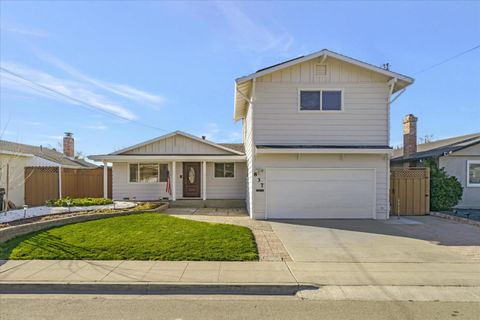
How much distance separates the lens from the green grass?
22.2 ft

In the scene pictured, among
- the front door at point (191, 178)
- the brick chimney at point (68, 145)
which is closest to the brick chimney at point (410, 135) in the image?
the front door at point (191, 178)

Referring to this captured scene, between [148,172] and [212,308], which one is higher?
[148,172]

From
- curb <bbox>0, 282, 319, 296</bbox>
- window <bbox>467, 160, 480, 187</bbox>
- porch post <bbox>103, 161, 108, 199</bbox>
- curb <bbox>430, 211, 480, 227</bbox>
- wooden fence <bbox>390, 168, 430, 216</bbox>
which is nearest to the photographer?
curb <bbox>0, 282, 319, 296</bbox>

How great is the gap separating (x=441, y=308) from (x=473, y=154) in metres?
14.5

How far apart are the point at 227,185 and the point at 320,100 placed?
6.87 meters

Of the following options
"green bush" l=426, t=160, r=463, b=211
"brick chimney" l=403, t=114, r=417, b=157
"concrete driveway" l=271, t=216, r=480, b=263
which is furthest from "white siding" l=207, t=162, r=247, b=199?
"brick chimney" l=403, t=114, r=417, b=157

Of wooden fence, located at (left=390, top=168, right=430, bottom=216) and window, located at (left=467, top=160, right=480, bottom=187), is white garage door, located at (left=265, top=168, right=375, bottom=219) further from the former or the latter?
window, located at (left=467, top=160, right=480, bottom=187)

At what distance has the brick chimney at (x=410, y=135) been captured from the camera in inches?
755

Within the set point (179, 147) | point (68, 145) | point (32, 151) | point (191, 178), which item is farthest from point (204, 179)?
point (68, 145)

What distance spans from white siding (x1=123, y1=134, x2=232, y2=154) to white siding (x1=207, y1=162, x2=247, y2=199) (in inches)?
38.2

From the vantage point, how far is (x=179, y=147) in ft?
55.3

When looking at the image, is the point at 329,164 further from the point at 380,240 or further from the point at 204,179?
the point at 204,179

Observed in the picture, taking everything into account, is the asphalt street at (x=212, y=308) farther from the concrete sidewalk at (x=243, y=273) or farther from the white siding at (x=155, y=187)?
the white siding at (x=155, y=187)

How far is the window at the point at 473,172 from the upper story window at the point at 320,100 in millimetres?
8735
